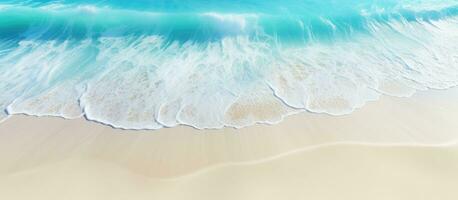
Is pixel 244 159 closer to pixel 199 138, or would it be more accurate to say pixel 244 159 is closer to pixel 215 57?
pixel 199 138

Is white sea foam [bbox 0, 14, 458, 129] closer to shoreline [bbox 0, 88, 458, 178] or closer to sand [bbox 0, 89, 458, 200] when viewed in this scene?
shoreline [bbox 0, 88, 458, 178]

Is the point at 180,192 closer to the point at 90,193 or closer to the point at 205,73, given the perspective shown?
the point at 90,193

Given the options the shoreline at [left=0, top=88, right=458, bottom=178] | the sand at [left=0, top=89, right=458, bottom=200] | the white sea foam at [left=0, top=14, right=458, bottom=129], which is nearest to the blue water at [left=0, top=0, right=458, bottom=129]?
the white sea foam at [left=0, top=14, right=458, bottom=129]

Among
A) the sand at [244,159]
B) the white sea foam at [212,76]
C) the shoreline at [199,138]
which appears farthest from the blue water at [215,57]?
the sand at [244,159]

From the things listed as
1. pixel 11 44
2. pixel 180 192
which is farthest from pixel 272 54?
pixel 11 44

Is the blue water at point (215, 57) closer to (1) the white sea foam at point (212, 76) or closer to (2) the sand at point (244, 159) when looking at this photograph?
(1) the white sea foam at point (212, 76)
